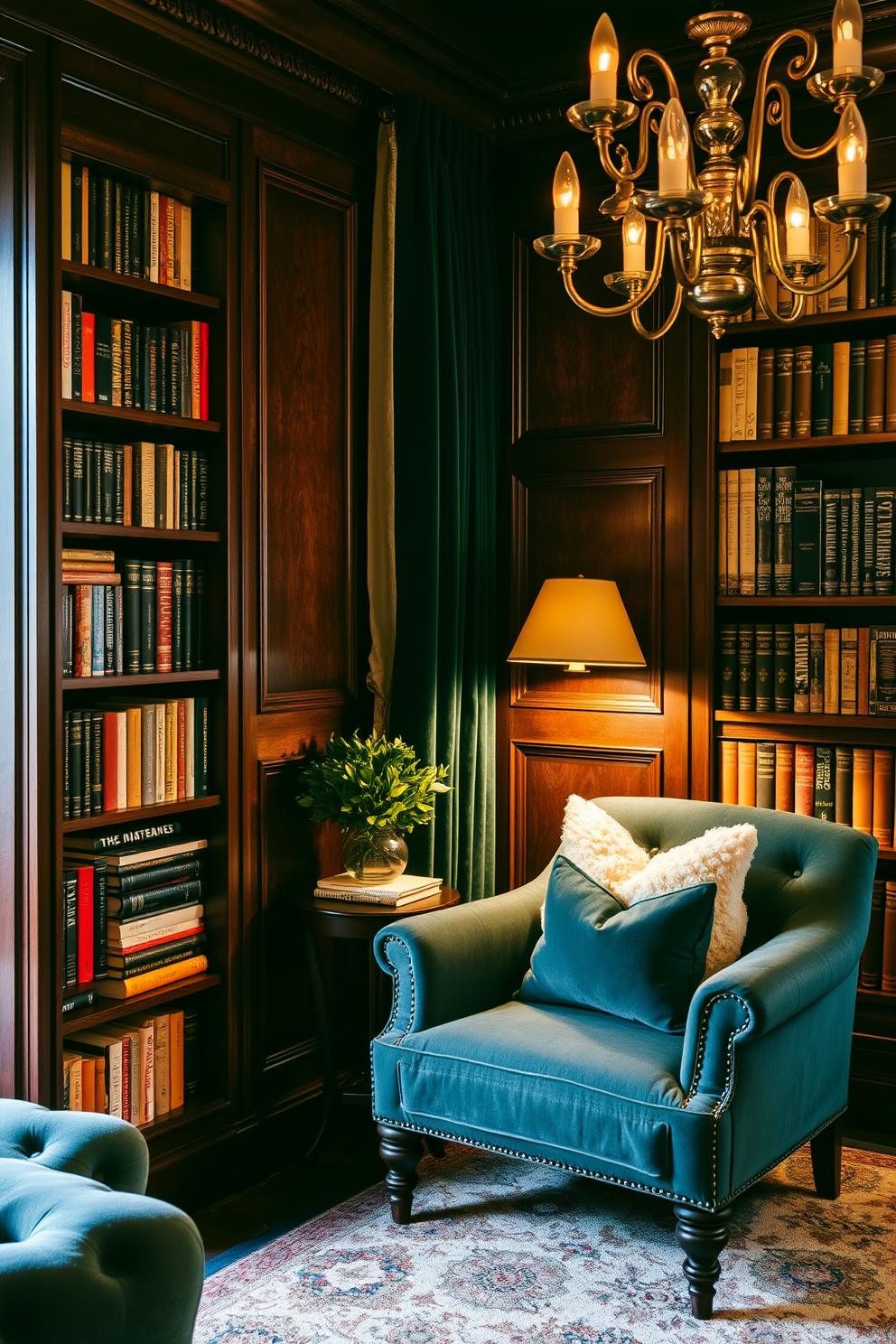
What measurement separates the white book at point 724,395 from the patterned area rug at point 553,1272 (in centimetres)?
196

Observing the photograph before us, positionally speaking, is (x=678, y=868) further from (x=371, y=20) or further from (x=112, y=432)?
(x=371, y=20)

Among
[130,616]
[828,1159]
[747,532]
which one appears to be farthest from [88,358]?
[828,1159]

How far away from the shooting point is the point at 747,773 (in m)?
3.40

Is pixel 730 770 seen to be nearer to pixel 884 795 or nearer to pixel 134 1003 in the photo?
pixel 884 795

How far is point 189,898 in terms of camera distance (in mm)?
2900

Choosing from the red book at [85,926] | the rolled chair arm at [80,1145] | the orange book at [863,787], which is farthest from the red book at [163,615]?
the orange book at [863,787]

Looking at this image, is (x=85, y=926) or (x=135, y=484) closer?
(x=85, y=926)

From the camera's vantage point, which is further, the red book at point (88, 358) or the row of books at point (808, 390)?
the row of books at point (808, 390)

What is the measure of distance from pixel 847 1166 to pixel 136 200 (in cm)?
286

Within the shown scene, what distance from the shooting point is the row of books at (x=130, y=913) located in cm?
261

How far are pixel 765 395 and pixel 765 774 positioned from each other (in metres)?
1.05

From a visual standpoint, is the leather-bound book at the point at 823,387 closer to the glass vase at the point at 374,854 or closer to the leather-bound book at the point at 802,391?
the leather-bound book at the point at 802,391

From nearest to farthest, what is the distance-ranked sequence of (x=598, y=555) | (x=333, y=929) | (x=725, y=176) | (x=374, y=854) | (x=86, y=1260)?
(x=86, y=1260) < (x=725, y=176) < (x=333, y=929) < (x=374, y=854) < (x=598, y=555)

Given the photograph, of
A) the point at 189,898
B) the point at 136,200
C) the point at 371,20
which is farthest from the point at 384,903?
the point at 371,20
